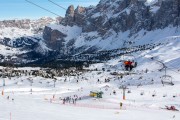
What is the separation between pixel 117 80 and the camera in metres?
154

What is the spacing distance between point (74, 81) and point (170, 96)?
84.9 meters

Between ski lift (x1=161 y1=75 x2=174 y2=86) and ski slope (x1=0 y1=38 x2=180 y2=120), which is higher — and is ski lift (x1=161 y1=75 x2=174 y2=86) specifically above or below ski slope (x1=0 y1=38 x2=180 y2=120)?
above

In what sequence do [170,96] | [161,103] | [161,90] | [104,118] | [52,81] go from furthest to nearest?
[52,81], [161,90], [170,96], [161,103], [104,118]

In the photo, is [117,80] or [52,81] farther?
[52,81]

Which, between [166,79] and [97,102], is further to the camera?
[166,79]

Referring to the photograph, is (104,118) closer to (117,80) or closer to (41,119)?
(41,119)

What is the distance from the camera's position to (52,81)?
545ft

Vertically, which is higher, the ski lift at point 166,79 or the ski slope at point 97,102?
the ski lift at point 166,79

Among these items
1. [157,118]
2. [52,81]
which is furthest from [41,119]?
[52,81]

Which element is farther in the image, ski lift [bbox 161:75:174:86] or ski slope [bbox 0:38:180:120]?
ski lift [bbox 161:75:174:86]

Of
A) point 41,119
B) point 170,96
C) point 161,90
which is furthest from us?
point 161,90

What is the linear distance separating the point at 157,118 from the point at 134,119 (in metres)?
4.31

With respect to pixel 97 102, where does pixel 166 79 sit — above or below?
above

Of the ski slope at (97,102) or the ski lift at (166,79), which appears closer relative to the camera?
the ski slope at (97,102)
